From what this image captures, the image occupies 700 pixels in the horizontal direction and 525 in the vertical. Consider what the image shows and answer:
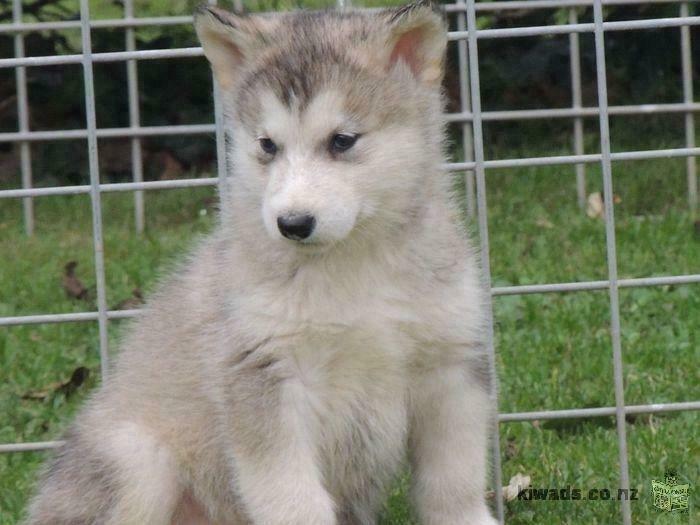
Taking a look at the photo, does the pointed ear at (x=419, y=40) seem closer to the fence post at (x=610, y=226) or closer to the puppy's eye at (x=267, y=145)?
the puppy's eye at (x=267, y=145)

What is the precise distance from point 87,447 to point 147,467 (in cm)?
24

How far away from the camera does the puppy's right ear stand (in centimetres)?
376

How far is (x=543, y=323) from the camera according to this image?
6242 mm

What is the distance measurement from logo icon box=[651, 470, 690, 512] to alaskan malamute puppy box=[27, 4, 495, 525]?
2.41ft

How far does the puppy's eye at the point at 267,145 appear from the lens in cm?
360

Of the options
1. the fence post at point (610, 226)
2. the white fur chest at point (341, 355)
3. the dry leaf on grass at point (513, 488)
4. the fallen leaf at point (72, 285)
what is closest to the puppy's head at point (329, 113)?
the white fur chest at point (341, 355)

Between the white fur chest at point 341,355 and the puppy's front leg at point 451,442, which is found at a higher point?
the white fur chest at point 341,355

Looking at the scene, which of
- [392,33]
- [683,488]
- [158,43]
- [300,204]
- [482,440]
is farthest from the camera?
[158,43]

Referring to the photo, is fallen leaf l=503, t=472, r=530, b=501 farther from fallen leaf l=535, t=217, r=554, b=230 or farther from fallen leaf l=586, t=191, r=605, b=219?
fallen leaf l=586, t=191, r=605, b=219

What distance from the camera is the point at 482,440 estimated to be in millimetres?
3902

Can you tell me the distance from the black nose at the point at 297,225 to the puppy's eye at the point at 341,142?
0.76 ft

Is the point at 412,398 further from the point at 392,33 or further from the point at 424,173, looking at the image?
the point at 392,33

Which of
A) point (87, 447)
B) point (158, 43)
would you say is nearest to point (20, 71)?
point (158, 43)

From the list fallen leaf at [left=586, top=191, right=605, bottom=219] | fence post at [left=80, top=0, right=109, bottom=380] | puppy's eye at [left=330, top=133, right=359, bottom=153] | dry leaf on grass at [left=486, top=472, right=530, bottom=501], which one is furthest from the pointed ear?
fallen leaf at [left=586, top=191, right=605, bottom=219]
